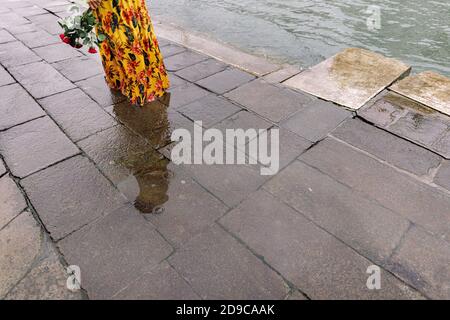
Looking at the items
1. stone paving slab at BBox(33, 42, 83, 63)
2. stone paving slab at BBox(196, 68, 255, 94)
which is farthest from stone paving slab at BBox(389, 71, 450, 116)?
stone paving slab at BBox(33, 42, 83, 63)

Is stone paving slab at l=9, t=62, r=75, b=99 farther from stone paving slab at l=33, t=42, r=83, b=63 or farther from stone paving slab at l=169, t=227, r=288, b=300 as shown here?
stone paving slab at l=169, t=227, r=288, b=300

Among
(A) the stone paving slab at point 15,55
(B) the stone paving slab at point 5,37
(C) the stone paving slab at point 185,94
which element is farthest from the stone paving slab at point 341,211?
(B) the stone paving slab at point 5,37

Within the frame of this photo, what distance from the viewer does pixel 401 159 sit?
2674 millimetres

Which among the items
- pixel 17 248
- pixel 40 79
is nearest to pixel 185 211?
pixel 17 248

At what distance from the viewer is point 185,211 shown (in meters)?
2.22

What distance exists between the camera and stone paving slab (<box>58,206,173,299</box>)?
1817mm

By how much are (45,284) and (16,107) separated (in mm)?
2305

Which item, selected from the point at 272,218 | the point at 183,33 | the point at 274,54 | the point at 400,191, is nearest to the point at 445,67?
the point at 274,54

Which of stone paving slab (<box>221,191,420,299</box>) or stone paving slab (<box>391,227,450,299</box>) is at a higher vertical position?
stone paving slab (<box>221,191,420,299</box>)

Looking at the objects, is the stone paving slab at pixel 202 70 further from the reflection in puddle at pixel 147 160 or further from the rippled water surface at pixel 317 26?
the rippled water surface at pixel 317 26

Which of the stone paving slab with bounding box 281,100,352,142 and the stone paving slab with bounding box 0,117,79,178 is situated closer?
the stone paving slab with bounding box 0,117,79,178

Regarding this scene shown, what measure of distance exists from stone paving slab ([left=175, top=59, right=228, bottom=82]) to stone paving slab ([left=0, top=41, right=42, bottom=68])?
2102 millimetres
